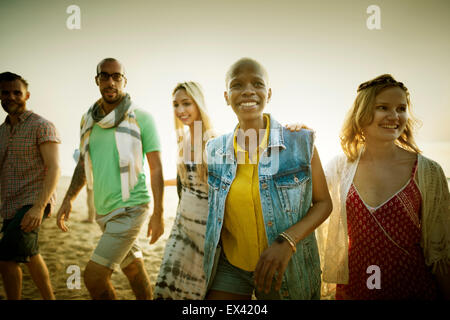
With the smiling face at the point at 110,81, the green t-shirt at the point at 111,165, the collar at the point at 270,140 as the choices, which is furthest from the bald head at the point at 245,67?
the smiling face at the point at 110,81

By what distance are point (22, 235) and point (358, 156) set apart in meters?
3.62

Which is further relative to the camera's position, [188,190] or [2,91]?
[2,91]

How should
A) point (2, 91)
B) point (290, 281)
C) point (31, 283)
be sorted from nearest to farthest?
point (290, 281) → point (2, 91) → point (31, 283)

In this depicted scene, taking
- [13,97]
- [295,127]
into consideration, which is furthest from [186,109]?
[13,97]

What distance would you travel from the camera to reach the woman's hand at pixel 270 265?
4.41 feet

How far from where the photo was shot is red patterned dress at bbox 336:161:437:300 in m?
1.93

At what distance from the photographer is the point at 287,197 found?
161 centimetres

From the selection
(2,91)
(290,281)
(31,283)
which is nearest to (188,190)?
(290,281)

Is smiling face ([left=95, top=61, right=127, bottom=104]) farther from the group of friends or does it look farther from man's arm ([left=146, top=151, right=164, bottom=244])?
man's arm ([left=146, top=151, right=164, bottom=244])

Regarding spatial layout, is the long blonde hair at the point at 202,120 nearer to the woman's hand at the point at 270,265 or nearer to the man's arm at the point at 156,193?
the man's arm at the point at 156,193

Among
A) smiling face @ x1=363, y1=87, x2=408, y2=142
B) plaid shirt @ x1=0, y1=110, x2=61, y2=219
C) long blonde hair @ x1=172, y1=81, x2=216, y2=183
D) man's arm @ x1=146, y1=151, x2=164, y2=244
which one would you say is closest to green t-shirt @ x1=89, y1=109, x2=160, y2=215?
man's arm @ x1=146, y1=151, x2=164, y2=244
